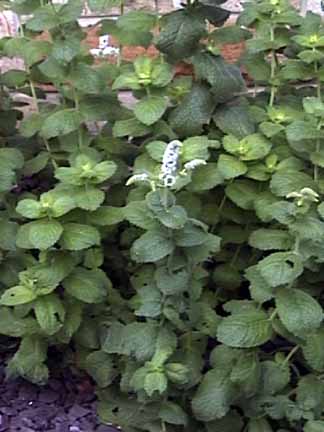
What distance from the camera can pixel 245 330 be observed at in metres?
2.26

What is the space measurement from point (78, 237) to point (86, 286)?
14 centimetres

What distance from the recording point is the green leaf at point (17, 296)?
7.82ft

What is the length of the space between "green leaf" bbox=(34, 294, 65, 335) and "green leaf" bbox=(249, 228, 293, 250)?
1.64 feet

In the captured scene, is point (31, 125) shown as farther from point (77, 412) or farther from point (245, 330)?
point (245, 330)

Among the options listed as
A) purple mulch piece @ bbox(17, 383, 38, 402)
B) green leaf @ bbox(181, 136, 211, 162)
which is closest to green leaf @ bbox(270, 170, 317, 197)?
green leaf @ bbox(181, 136, 211, 162)

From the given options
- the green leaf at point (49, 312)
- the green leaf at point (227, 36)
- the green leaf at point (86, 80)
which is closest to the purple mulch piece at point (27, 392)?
the green leaf at point (49, 312)

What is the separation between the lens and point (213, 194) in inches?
106

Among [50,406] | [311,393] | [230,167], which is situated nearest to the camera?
[311,393]

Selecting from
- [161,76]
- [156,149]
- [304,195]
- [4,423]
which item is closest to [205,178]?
[156,149]

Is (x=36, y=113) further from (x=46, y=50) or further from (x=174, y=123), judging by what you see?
(x=174, y=123)

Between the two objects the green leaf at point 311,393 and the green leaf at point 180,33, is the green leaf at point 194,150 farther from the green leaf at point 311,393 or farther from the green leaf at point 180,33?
the green leaf at point 311,393

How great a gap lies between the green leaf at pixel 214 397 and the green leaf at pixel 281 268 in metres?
0.33

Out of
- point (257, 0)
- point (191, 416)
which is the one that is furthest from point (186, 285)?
point (257, 0)

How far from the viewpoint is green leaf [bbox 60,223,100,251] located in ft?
7.63
